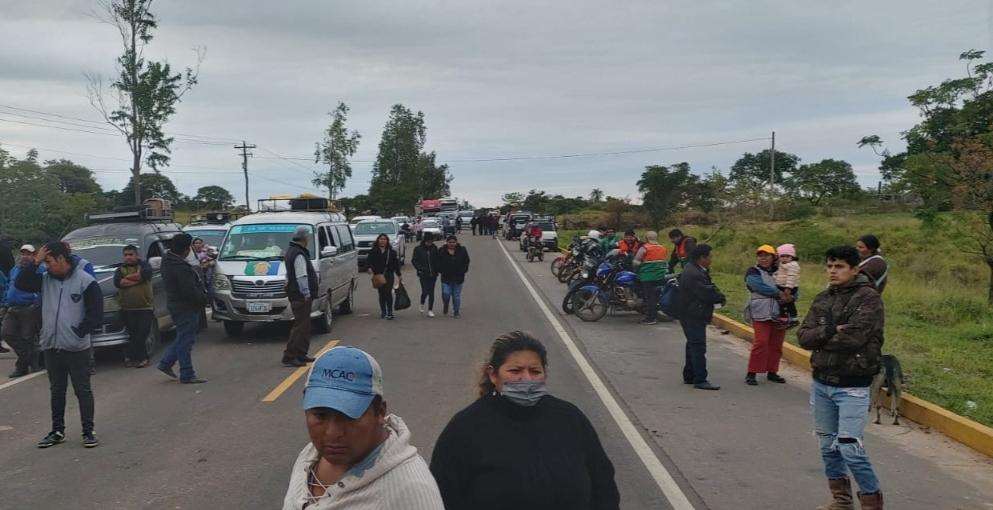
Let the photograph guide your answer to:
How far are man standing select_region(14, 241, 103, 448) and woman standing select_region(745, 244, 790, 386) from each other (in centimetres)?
722

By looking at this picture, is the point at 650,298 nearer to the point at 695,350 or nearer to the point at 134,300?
the point at 695,350

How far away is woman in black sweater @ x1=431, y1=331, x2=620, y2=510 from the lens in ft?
9.00

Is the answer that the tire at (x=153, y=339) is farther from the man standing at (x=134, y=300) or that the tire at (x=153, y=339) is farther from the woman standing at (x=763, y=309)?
the woman standing at (x=763, y=309)

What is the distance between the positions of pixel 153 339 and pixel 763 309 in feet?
28.1

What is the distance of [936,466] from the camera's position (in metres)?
6.48

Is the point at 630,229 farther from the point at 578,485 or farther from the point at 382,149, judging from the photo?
the point at 382,149

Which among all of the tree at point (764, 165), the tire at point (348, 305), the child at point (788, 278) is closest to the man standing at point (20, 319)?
the tire at point (348, 305)

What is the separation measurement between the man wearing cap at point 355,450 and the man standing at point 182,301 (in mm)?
7801

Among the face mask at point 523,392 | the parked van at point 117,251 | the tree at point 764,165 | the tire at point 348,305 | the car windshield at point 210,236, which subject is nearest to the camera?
the face mask at point 523,392

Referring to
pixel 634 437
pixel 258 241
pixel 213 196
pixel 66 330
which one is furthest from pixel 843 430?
pixel 213 196

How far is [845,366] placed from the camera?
514 cm

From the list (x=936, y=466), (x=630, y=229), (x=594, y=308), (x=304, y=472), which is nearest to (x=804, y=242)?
(x=630, y=229)

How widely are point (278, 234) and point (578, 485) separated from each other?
39.0ft

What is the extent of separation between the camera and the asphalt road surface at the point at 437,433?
5734mm
